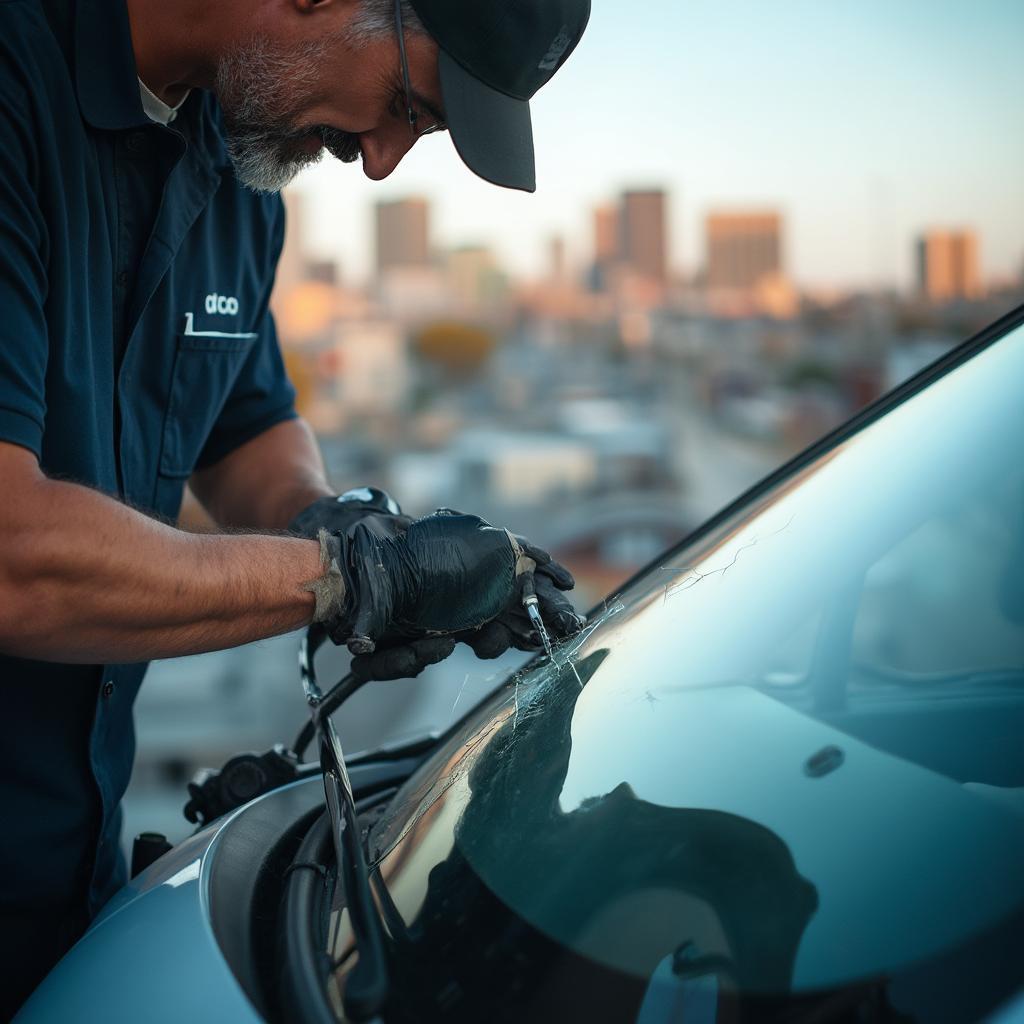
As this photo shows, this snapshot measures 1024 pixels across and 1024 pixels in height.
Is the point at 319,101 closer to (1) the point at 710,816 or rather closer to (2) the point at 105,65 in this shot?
(2) the point at 105,65

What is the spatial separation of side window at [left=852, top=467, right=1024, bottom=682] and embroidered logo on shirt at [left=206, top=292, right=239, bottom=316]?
101 centimetres

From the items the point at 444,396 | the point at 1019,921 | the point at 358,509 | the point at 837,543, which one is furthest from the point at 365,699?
the point at 444,396

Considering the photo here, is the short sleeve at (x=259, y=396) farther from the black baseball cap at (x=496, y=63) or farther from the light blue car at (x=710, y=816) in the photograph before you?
the light blue car at (x=710, y=816)

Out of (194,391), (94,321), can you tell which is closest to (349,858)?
(94,321)

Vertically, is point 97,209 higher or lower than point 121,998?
higher

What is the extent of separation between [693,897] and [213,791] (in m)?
0.72

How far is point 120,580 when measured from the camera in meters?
1.11

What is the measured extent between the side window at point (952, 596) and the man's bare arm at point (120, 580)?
71 centimetres

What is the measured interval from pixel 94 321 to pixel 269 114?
36 centimetres

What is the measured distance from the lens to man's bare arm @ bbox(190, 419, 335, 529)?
1822 mm

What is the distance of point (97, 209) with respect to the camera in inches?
53.8

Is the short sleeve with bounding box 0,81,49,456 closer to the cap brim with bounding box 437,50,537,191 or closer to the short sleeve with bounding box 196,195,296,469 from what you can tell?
the cap brim with bounding box 437,50,537,191

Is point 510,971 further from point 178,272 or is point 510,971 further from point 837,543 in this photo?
point 178,272

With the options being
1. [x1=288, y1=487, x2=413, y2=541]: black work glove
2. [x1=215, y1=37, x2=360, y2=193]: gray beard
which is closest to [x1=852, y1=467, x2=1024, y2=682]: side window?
[x1=288, y1=487, x2=413, y2=541]: black work glove
